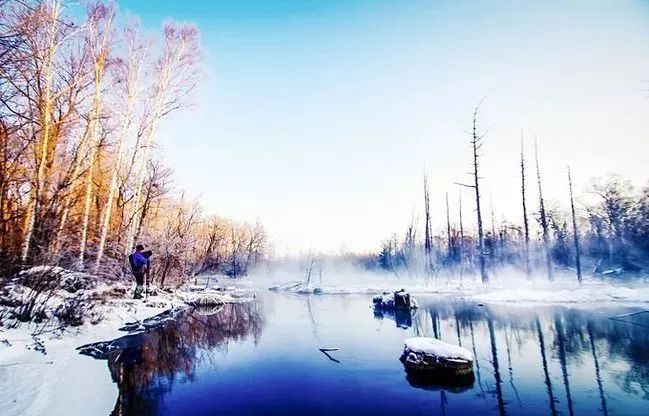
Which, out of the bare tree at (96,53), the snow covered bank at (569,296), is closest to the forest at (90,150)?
the bare tree at (96,53)

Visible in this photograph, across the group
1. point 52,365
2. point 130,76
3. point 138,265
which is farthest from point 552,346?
point 130,76

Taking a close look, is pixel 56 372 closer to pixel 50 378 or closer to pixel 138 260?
pixel 50 378

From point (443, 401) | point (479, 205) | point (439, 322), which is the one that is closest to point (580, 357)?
point (443, 401)

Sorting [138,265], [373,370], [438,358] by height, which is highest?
[138,265]

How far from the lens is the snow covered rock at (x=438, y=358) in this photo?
720cm

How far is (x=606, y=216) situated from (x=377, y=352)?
160 feet

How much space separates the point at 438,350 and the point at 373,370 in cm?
151

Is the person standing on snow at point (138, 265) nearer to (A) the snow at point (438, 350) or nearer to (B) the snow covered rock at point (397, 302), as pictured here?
(A) the snow at point (438, 350)

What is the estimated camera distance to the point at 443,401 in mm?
5941

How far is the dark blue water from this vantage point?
5703mm

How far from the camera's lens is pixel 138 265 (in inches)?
554

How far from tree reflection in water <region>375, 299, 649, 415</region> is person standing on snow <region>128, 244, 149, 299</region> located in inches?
418

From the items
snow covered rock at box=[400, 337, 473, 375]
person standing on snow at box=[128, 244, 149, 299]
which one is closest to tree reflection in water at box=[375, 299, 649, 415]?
snow covered rock at box=[400, 337, 473, 375]

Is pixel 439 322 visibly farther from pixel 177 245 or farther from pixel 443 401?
pixel 177 245
